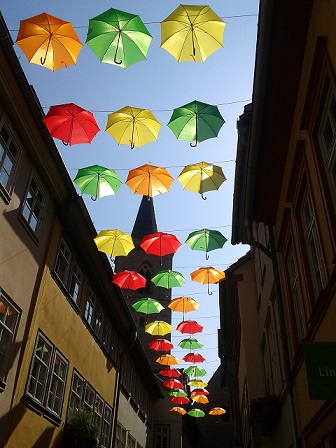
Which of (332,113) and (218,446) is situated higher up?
(218,446)

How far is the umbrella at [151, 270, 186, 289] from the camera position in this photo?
17.2 metres

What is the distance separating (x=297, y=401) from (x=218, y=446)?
46.7 meters

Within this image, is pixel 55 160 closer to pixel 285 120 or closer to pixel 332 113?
pixel 285 120

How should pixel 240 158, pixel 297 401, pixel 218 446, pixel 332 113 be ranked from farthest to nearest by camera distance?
pixel 218 446 < pixel 240 158 < pixel 297 401 < pixel 332 113

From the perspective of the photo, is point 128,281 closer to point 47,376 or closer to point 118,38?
point 47,376

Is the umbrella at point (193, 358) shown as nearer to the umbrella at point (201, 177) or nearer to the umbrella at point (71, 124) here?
the umbrella at point (201, 177)

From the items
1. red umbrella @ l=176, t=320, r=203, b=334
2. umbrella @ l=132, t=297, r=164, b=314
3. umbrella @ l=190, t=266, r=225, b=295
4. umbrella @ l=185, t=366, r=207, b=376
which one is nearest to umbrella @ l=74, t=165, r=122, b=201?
umbrella @ l=190, t=266, r=225, b=295

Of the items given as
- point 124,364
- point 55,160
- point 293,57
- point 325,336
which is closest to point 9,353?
point 55,160

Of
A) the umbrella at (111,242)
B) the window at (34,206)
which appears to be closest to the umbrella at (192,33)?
the window at (34,206)

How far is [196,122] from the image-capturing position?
1098cm

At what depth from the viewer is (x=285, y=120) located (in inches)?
323

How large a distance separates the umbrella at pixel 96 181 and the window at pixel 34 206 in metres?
1.22

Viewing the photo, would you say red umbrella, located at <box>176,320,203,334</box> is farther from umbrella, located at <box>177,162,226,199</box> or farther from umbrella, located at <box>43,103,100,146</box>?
umbrella, located at <box>43,103,100,146</box>

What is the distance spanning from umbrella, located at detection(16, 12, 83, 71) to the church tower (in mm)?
33776
